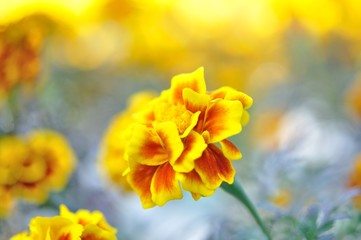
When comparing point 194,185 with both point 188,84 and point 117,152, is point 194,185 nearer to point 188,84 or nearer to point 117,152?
point 188,84

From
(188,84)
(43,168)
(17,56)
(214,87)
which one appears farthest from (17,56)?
(214,87)

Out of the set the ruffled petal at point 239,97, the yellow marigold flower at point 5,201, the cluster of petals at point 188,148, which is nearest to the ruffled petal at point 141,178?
the cluster of petals at point 188,148

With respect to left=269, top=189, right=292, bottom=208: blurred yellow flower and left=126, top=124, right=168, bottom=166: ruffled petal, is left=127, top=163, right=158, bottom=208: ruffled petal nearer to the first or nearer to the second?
left=126, top=124, right=168, bottom=166: ruffled petal

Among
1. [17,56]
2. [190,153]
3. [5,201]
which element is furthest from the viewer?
[17,56]

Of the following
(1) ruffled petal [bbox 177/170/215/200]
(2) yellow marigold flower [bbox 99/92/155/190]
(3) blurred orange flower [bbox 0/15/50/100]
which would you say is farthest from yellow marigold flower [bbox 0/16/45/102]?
(1) ruffled petal [bbox 177/170/215/200]

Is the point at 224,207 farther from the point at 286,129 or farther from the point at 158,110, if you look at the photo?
the point at 158,110

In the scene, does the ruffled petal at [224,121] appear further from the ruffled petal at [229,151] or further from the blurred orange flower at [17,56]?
the blurred orange flower at [17,56]

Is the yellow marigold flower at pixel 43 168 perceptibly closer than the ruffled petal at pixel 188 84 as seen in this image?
No

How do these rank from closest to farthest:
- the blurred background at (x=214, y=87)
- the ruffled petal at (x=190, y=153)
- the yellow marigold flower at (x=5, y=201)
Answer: the ruffled petal at (x=190, y=153), the yellow marigold flower at (x=5, y=201), the blurred background at (x=214, y=87)
